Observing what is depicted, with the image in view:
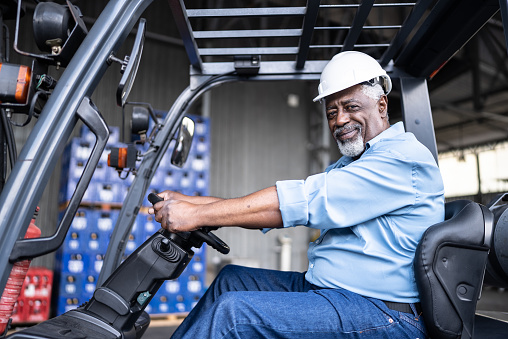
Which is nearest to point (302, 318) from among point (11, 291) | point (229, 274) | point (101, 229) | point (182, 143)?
point (229, 274)

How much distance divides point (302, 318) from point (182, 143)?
1399mm

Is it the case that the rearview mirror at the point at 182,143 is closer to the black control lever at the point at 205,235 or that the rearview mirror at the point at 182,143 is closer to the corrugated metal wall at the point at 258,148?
the black control lever at the point at 205,235

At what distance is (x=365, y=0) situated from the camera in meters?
2.01

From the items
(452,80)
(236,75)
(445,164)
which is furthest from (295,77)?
(445,164)

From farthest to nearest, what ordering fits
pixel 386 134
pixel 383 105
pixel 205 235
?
pixel 383 105 → pixel 386 134 → pixel 205 235

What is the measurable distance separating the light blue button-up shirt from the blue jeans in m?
0.09

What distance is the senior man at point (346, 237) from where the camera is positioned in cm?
159

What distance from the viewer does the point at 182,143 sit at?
2.67 m

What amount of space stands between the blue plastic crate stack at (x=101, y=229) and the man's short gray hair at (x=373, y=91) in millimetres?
5421

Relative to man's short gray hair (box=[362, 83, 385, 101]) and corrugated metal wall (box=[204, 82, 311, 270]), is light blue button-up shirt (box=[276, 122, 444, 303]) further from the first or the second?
corrugated metal wall (box=[204, 82, 311, 270])

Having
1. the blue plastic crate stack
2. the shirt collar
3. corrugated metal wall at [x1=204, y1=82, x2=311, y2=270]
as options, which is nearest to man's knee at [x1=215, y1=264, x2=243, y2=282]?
the shirt collar

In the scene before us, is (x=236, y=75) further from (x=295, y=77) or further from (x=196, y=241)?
(x=196, y=241)

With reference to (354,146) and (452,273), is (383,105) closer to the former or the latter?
(354,146)

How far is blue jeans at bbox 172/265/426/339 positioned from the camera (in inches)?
61.2
